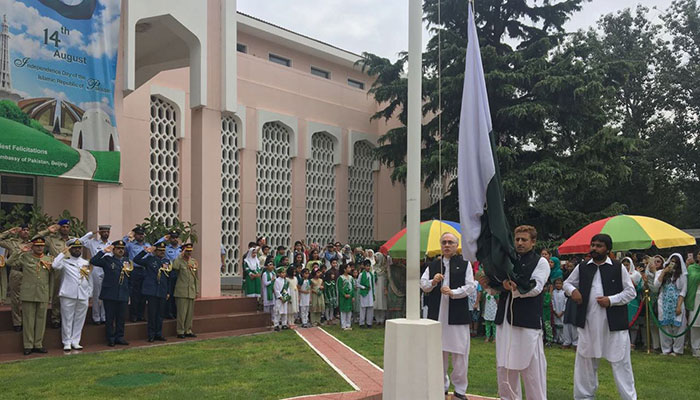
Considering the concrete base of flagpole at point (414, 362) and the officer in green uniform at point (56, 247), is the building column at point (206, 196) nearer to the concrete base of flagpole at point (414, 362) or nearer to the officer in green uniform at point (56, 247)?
the officer in green uniform at point (56, 247)

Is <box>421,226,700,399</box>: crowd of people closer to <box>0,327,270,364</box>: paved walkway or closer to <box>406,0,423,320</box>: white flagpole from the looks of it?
<box>406,0,423,320</box>: white flagpole

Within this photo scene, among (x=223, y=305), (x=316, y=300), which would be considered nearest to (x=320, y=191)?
(x=316, y=300)

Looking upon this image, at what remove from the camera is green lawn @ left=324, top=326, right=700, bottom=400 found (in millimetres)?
8008

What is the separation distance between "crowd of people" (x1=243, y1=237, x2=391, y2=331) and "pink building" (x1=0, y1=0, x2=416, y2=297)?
1.16 meters

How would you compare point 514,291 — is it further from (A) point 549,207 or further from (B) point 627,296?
(A) point 549,207

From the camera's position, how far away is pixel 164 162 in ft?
60.0

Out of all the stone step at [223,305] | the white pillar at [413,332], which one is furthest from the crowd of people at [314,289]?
the white pillar at [413,332]

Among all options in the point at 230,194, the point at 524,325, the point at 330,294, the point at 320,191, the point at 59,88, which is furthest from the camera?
the point at 320,191

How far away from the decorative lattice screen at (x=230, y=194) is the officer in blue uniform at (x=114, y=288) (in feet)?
27.3

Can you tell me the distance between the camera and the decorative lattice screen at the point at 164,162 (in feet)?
58.9

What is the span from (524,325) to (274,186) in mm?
16121

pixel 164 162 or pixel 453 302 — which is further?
pixel 164 162

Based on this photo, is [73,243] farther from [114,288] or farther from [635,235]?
[635,235]

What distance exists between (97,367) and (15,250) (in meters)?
3.17
